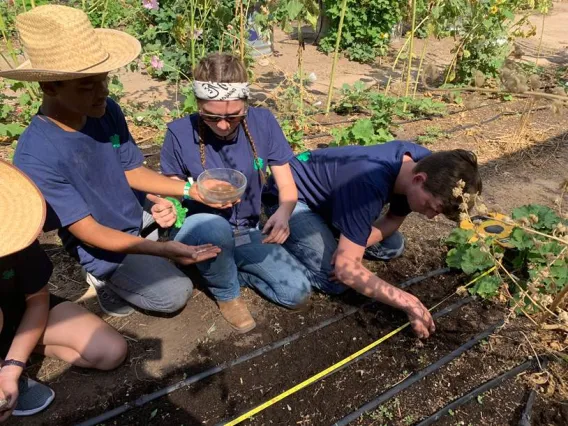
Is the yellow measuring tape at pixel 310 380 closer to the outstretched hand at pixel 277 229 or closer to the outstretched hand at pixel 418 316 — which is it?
the outstretched hand at pixel 418 316

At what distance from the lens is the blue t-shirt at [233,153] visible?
221cm

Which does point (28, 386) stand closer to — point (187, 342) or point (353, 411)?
point (187, 342)

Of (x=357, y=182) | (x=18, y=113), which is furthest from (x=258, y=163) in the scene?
(x=18, y=113)

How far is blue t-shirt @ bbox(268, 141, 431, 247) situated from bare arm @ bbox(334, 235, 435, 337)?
62mm

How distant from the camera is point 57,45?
1579 millimetres

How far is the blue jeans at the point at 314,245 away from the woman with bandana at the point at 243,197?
0.07 m

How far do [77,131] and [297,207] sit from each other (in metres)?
1.19

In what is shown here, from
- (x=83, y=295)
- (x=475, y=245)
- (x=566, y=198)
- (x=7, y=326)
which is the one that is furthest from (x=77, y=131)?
(x=566, y=198)

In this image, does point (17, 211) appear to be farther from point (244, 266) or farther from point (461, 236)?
point (461, 236)

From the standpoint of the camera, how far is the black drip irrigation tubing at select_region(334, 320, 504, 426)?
5.90ft

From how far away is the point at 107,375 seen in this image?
6.45 feet

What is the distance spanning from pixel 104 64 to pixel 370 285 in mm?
1423

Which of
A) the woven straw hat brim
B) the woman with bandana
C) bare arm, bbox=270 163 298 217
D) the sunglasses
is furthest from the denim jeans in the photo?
the woven straw hat brim

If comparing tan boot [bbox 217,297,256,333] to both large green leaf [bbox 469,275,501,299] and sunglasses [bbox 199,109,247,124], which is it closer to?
sunglasses [bbox 199,109,247,124]
